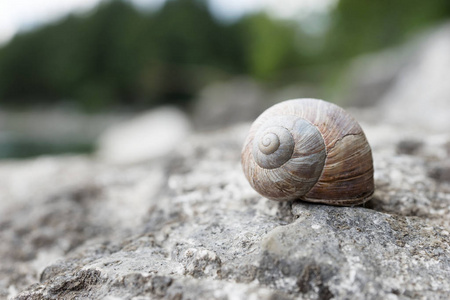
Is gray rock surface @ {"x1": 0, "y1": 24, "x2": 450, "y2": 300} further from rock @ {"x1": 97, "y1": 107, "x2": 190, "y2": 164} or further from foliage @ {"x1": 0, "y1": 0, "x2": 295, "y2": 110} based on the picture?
foliage @ {"x1": 0, "y1": 0, "x2": 295, "y2": 110}

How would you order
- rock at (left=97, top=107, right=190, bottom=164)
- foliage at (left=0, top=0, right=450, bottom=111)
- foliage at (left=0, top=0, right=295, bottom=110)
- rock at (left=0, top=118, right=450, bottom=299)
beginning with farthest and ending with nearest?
1. foliage at (left=0, top=0, right=295, bottom=110)
2. foliage at (left=0, top=0, right=450, bottom=111)
3. rock at (left=97, top=107, right=190, bottom=164)
4. rock at (left=0, top=118, right=450, bottom=299)

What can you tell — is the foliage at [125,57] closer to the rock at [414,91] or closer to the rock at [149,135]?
the rock at [149,135]

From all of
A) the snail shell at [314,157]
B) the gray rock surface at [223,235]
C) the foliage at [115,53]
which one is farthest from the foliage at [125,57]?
the snail shell at [314,157]

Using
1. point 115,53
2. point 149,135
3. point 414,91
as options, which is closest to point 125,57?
point 115,53

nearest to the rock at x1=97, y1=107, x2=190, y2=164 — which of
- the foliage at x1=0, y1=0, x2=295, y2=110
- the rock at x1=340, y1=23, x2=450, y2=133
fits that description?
the rock at x1=340, y1=23, x2=450, y2=133

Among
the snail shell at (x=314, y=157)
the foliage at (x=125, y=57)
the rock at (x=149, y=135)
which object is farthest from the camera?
the foliage at (x=125, y=57)

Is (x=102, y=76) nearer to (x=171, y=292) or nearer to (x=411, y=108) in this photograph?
(x=411, y=108)

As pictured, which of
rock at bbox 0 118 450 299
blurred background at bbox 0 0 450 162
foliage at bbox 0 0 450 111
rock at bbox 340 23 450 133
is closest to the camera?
rock at bbox 0 118 450 299
